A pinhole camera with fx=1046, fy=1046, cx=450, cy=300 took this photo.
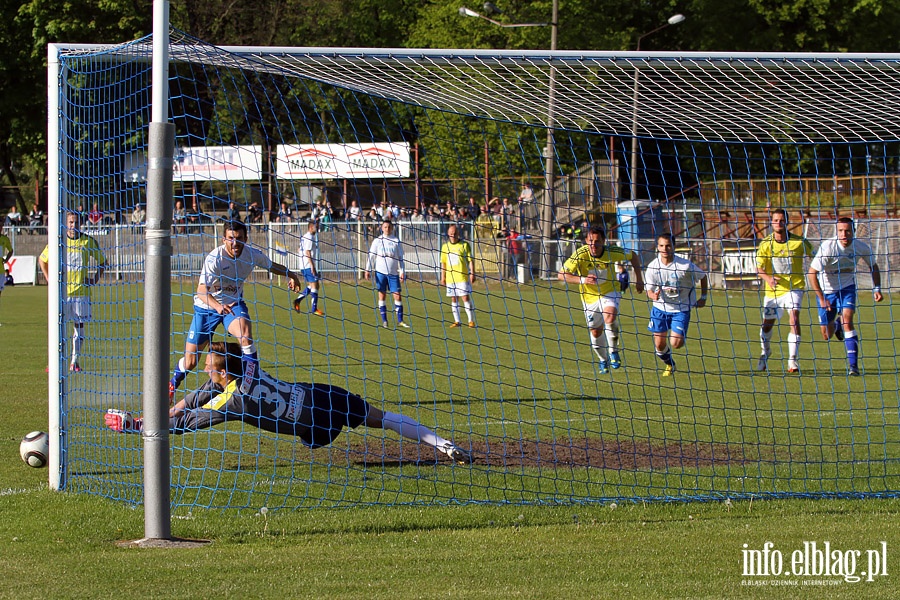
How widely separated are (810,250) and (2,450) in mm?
9647

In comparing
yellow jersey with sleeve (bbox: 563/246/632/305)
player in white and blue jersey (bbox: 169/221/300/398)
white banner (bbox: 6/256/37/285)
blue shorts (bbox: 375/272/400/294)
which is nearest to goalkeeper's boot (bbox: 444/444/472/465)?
player in white and blue jersey (bbox: 169/221/300/398)

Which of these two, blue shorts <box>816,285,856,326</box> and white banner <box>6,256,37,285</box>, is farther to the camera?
white banner <box>6,256,37,285</box>

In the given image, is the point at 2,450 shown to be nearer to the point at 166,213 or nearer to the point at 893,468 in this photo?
the point at 166,213

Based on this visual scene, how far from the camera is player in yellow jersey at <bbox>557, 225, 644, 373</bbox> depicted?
1216cm

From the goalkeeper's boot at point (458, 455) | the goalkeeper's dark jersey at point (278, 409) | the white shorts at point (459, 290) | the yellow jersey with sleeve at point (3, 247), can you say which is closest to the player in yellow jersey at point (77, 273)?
the goalkeeper's dark jersey at point (278, 409)

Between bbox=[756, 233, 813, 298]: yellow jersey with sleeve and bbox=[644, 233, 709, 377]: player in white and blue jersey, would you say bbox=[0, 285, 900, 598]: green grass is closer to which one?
bbox=[644, 233, 709, 377]: player in white and blue jersey

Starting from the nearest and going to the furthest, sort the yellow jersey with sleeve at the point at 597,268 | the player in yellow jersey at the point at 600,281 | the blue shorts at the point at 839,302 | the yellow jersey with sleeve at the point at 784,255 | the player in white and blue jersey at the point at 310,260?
1. the player in white and blue jersey at the point at 310,260
2. the player in yellow jersey at the point at 600,281
3. the yellow jersey with sleeve at the point at 597,268
4. the blue shorts at the point at 839,302
5. the yellow jersey with sleeve at the point at 784,255

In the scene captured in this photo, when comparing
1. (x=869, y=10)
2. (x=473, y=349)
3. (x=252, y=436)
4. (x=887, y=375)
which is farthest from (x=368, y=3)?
(x=252, y=436)

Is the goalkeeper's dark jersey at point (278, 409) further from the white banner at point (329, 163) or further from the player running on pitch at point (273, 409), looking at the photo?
the white banner at point (329, 163)

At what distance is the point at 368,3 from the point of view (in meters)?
47.6

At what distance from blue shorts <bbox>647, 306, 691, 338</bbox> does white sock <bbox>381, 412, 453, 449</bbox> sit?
18.8 ft

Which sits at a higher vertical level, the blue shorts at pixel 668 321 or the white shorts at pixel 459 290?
the white shorts at pixel 459 290

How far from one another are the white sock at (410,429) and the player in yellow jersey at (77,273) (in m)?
2.14

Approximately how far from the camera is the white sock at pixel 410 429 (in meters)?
7.10
